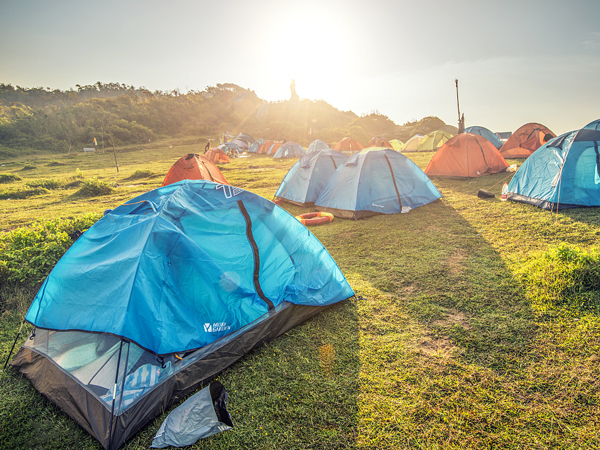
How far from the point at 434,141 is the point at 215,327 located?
74.5 feet

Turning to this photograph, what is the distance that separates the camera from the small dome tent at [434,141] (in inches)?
850

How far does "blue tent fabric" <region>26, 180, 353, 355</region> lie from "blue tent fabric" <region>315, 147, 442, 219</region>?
4.30 meters

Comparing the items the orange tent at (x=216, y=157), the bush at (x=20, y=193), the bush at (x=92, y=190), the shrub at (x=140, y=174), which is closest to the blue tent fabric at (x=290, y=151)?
the orange tent at (x=216, y=157)

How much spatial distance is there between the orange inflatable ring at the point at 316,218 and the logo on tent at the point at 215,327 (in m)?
4.90

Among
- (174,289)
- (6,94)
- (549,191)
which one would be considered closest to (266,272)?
(174,289)

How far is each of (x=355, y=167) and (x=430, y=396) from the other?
20.5 ft

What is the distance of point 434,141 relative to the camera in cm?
2192

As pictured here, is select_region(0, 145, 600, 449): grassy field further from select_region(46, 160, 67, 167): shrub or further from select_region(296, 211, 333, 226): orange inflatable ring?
select_region(46, 160, 67, 167): shrub

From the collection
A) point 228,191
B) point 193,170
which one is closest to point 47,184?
point 193,170

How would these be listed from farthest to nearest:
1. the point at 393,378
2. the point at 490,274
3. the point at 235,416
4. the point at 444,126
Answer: the point at 444,126
the point at 490,274
the point at 393,378
the point at 235,416

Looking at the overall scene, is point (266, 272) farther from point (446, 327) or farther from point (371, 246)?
point (371, 246)

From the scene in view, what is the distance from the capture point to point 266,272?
140 inches

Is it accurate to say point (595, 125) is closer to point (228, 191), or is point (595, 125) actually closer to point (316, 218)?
point (316, 218)

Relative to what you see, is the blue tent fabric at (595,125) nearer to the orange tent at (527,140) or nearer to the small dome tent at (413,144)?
the orange tent at (527,140)
